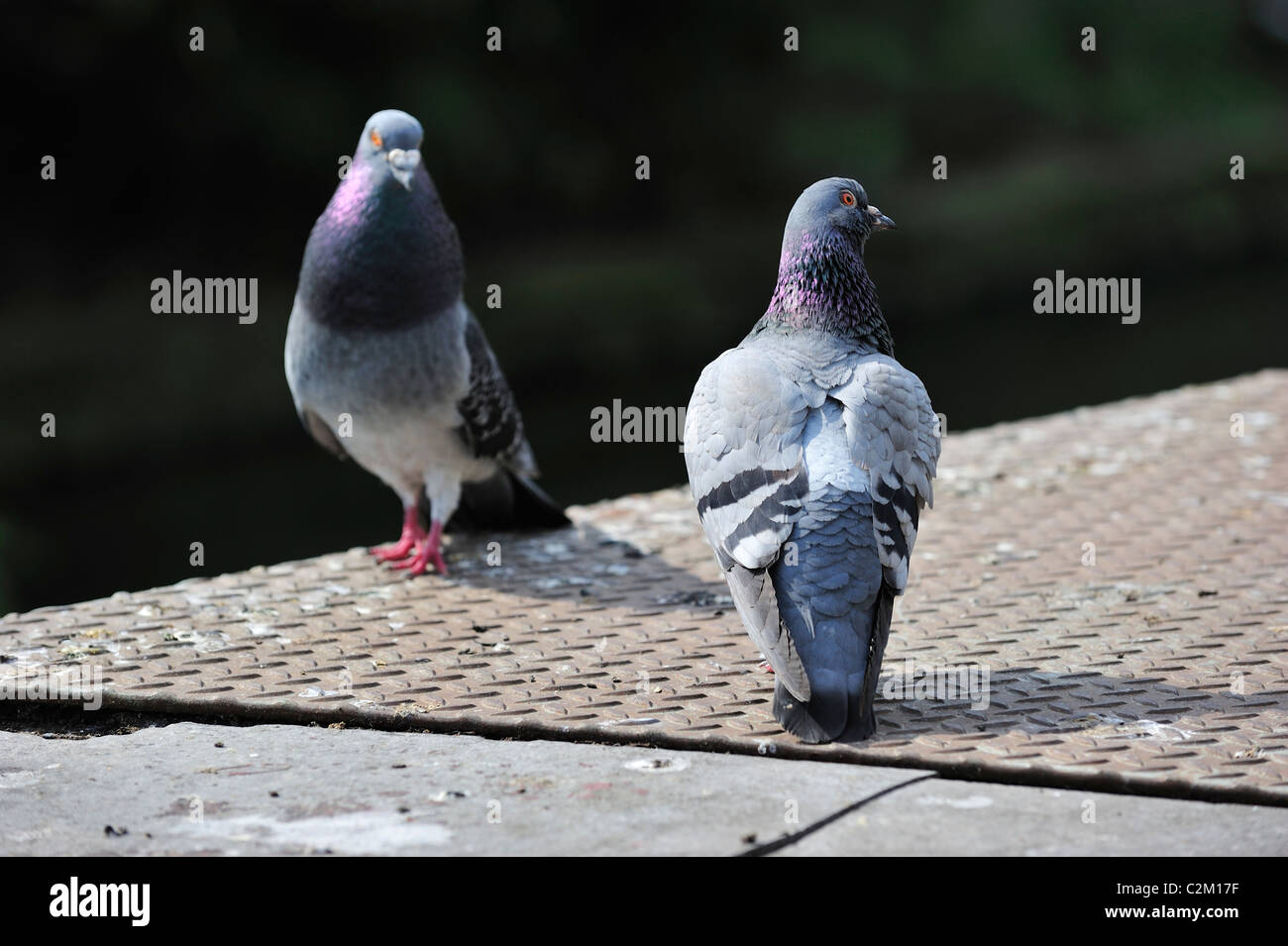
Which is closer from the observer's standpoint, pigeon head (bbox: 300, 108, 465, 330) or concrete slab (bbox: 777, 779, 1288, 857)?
concrete slab (bbox: 777, 779, 1288, 857)

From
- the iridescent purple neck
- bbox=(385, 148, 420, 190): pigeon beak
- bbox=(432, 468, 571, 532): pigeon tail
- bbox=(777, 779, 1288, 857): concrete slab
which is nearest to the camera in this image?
bbox=(777, 779, 1288, 857): concrete slab

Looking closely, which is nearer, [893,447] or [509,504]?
[893,447]

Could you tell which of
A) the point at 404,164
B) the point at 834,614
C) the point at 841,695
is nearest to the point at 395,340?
the point at 404,164

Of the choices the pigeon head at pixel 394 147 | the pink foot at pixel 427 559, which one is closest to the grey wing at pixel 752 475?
the pink foot at pixel 427 559

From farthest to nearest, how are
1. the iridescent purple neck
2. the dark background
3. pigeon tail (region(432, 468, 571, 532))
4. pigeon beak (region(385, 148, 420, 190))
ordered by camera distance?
the dark background → pigeon tail (region(432, 468, 571, 532)) → pigeon beak (region(385, 148, 420, 190)) → the iridescent purple neck

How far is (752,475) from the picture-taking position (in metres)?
3.72

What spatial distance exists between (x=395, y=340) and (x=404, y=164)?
59cm

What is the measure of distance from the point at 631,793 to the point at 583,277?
1336 centimetres

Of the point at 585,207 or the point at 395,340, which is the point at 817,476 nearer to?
the point at 395,340

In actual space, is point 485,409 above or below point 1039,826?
above

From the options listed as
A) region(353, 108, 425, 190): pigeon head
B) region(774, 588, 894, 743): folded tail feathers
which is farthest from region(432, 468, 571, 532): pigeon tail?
region(774, 588, 894, 743): folded tail feathers

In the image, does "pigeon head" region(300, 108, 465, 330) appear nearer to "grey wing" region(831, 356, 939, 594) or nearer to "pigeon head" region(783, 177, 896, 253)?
"pigeon head" region(783, 177, 896, 253)

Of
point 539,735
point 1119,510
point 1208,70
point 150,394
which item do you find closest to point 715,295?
point 150,394

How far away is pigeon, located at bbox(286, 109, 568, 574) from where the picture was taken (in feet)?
17.3
